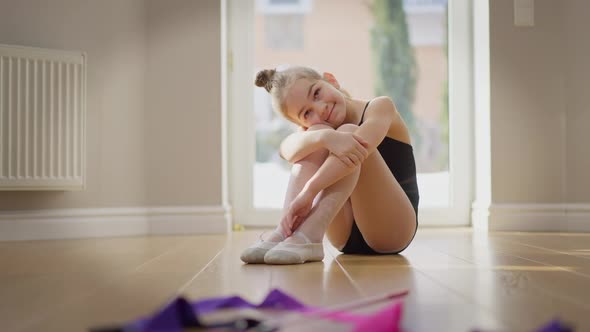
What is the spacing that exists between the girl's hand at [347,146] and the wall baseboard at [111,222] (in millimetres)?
1585

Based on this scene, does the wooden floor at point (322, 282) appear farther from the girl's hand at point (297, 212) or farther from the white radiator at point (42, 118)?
the white radiator at point (42, 118)

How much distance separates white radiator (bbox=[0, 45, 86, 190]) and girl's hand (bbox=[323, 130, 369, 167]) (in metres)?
1.64

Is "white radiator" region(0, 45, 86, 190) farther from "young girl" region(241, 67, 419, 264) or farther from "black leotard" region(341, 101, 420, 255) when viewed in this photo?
"black leotard" region(341, 101, 420, 255)

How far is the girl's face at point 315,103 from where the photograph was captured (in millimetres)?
1771

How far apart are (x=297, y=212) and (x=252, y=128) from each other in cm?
188

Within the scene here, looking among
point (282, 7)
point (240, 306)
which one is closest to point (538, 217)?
point (282, 7)

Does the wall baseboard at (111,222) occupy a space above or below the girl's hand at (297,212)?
below

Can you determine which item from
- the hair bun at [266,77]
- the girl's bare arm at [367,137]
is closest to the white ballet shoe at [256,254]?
the girl's bare arm at [367,137]

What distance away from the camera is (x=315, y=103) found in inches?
70.4

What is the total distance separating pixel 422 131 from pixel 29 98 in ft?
6.62

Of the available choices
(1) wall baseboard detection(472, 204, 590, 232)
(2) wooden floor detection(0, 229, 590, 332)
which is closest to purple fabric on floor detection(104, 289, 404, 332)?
(2) wooden floor detection(0, 229, 590, 332)

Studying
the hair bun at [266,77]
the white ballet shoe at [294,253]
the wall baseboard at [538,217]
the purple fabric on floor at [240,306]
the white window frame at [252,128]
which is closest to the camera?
the purple fabric on floor at [240,306]

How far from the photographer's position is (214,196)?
3.16 meters

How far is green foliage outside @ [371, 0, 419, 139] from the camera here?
3521 mm
